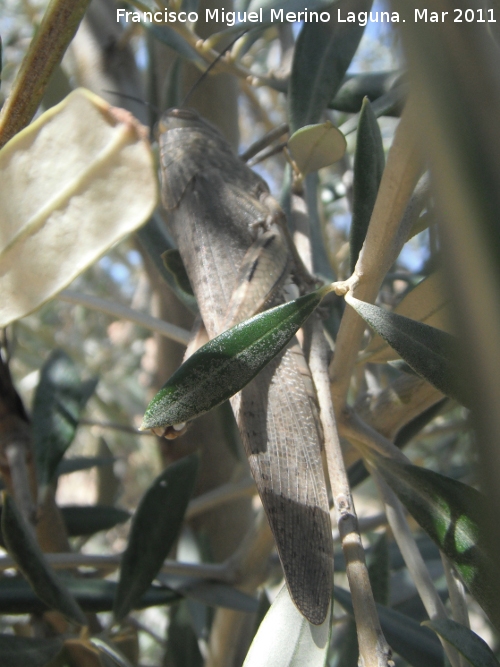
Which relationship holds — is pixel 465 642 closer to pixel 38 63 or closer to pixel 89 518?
pixel 38 63

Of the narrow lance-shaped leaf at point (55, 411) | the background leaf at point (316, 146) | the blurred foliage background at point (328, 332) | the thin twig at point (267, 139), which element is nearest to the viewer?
the blurred foliage background at point (328, 332)

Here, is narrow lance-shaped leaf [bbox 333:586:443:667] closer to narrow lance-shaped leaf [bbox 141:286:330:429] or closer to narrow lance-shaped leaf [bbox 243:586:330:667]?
narrow lance-shaped leaf [bbox 243:586:330:667]

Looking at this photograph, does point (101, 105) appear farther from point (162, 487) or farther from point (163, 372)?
point (163, 372)

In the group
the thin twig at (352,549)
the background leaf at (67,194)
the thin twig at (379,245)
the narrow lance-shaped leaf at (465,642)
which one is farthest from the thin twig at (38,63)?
the narrow lance-shaped leaf at (465,642)

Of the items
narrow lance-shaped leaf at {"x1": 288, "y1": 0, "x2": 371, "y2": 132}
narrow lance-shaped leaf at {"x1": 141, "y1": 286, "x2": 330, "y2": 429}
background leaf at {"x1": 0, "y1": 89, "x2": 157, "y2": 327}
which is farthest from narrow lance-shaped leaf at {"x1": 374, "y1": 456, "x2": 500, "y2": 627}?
narrow lance-shaped leaf at {"x1": 288, "y1": 0, "x2": 371, "y2": 132}

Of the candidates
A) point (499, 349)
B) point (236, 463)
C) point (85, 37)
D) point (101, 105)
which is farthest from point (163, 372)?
point (499, 349)

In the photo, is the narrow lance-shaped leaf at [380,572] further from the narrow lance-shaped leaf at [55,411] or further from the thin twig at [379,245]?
the narrow lance-shaped leaf at [55,411]
